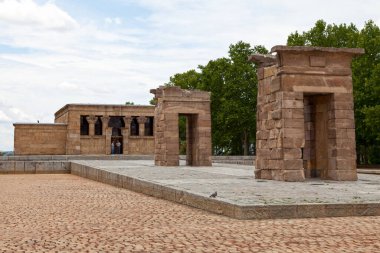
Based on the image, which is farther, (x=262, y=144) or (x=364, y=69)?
(x=364, y=69)

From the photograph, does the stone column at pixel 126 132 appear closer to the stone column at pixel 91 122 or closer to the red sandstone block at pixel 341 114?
the stone column at pixel 91 122

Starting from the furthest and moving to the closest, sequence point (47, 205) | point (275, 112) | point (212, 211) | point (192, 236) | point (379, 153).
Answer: point (379, 153) < point (275, 112) < point (47, 205) < point (212, 211) < point (192, 236)

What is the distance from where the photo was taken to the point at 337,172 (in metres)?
15.4

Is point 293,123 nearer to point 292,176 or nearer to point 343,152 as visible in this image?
point 292,176

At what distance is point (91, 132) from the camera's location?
5159 cm

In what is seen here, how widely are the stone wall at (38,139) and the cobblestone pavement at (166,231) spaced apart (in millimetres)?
39684

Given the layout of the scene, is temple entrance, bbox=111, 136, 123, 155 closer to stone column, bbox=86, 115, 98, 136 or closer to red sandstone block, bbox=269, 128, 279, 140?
stone column, bbox=86, 115, 98, 136

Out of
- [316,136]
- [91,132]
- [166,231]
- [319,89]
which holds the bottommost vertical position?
[166,231]

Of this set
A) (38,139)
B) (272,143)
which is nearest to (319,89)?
(272,143)

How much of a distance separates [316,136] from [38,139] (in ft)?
124

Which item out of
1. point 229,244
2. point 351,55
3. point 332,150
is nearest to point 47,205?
point 229,244

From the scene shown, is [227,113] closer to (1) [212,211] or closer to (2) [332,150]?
(2) [332,150]

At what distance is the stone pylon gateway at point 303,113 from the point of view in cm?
1500

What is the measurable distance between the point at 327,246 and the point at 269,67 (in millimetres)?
9799
